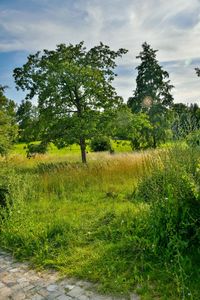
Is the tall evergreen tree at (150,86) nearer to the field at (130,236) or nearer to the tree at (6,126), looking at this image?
the tree at (6,126)

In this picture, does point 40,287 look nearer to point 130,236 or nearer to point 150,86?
point 130,236

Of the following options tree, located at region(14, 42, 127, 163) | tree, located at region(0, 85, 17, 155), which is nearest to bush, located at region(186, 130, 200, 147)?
tree, located at region(14, 42, 127, 163)

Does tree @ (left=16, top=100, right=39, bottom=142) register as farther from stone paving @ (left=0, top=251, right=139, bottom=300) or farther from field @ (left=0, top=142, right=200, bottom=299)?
stone paving @ (left=0, top=251, right=139, bottom=300)

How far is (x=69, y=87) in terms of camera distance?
12.8m

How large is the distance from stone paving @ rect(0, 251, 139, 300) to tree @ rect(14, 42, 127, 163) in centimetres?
838

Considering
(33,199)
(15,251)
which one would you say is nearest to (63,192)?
(33,199)

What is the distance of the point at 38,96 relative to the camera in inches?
511

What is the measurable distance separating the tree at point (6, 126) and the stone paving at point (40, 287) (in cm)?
1121

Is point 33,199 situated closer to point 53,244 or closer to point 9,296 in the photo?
point 53,244

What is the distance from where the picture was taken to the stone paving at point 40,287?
342 centimetres

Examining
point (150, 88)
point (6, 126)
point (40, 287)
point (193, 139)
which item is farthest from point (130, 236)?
point (150, 88)

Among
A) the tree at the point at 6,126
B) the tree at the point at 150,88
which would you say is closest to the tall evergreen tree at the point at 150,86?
the tree at the point at 150,88

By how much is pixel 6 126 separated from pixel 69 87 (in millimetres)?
5312

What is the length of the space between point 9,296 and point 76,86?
404 inches
